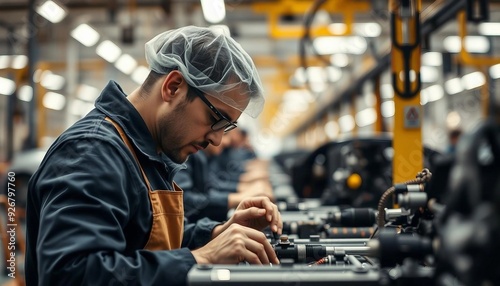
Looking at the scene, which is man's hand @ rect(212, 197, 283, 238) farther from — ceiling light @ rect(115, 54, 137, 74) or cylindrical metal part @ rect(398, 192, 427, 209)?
ceiling light @ rect(115, 54, 137, 74)

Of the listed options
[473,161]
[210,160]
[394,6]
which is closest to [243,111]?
[473,161]

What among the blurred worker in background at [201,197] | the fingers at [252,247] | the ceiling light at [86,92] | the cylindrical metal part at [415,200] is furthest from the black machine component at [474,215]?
the ceiling light at [86,92]

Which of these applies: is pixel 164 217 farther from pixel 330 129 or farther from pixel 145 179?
pixel 330 129

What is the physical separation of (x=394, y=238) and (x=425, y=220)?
337 mm

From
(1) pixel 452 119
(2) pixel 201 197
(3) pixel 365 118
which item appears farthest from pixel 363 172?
(3) pixel 365 118

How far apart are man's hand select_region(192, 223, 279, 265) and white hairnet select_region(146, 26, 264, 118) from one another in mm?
519

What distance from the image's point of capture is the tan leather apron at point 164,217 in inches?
72.7

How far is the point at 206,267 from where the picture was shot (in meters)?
1.38

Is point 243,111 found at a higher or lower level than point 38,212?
higher

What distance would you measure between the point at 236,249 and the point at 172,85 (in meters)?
0.64

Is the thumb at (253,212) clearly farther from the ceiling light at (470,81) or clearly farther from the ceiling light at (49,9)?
the ceiling light at (470,81)

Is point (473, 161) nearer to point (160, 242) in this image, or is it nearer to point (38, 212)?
point (160, 242)

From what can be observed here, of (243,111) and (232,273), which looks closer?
(232,273)

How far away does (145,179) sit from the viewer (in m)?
1.85
